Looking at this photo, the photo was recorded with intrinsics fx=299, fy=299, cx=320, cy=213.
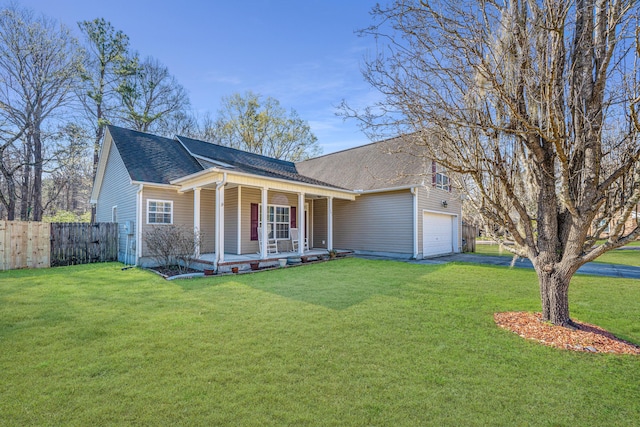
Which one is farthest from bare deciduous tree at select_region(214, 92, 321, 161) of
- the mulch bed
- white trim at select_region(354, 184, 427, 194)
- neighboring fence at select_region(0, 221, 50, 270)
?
the mulch bed

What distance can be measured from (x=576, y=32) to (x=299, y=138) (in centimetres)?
2298

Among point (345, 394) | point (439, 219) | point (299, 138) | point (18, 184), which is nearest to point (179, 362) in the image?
point (345, 394)

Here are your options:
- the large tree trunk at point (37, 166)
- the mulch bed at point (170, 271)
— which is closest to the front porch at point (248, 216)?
the mulch bed at point (170, 271)

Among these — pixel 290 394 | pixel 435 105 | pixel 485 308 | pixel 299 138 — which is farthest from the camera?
pixel 299 138

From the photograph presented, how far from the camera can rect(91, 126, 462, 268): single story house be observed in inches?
396

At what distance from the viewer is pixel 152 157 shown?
11789mm

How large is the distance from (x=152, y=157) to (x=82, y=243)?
3961mm

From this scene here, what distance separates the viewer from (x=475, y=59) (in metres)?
3.83

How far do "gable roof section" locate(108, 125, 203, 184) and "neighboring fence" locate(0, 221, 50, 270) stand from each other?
333 cm

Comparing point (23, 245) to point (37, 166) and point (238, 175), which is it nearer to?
point (238, 175)

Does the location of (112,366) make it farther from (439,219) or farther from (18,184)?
(18,184)

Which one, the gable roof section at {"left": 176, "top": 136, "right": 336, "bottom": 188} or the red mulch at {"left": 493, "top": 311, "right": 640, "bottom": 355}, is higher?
the gable roof section at {"left": 176, "top": 136, "right": 336, "bottom": 188}

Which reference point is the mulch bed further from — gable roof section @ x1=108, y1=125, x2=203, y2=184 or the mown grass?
the mown grass

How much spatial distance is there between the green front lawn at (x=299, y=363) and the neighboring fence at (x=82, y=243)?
16.6ft
